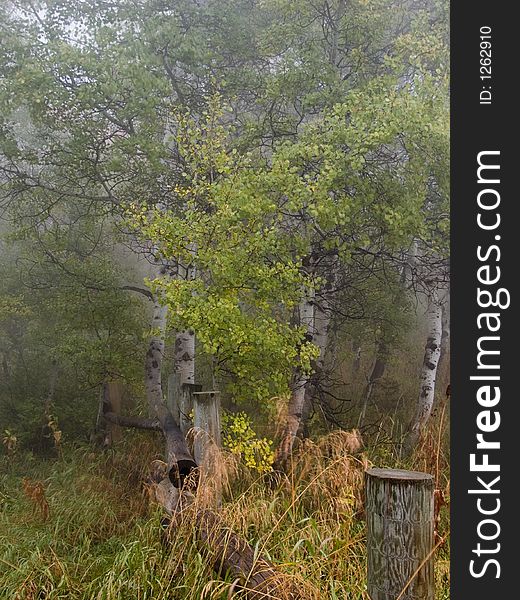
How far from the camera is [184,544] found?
3.92 metres

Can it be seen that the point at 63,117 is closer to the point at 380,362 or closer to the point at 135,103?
the point at 135,103

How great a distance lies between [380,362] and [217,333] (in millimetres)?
5953

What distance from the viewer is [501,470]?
3.07 m

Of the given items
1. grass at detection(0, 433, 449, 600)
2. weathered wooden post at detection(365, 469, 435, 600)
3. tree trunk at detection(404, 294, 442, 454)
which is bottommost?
grass at detection(0, 433, 449, 600)

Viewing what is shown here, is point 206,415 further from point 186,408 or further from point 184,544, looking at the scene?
point 184,544

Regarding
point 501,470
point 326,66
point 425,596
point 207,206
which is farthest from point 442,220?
point 425,596

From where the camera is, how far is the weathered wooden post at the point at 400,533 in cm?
220

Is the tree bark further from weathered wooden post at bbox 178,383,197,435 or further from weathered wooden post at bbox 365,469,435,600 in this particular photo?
weathered wooden post at bbox 365,469,435,600

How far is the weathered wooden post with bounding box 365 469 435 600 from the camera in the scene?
7.22ft

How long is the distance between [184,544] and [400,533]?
213cm

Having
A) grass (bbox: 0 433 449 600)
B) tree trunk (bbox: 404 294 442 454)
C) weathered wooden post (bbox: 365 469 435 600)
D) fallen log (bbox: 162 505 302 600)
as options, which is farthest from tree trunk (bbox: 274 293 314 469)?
weathered wooden post (bbox: 365 469 435 600)

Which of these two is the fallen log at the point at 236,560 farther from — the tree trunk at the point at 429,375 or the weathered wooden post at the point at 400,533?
the tree trunk at the point at 429,375

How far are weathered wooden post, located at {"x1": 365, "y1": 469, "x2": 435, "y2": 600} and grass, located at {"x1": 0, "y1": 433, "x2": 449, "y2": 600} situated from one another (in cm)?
97

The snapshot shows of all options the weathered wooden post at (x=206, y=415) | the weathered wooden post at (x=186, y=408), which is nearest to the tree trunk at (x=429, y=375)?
the weathered wooden post at (x=186, y=408)
